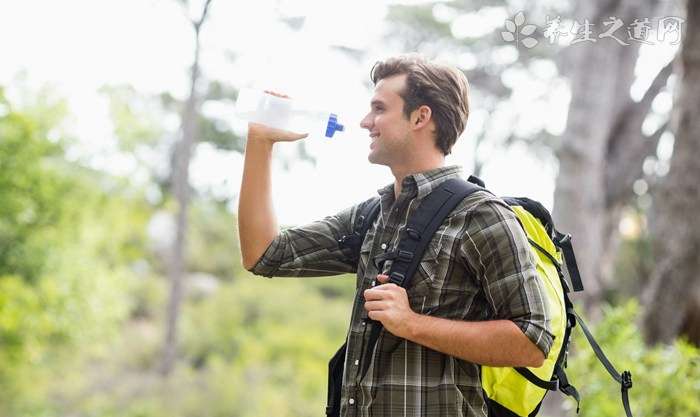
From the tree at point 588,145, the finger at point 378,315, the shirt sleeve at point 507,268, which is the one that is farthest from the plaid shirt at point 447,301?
the tree at point 588,145

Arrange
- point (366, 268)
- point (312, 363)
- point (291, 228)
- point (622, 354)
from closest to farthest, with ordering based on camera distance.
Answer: point (366, 268), point (291, 228), point (622, 354), point (312, 363)

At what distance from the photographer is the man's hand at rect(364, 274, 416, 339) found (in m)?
2.04

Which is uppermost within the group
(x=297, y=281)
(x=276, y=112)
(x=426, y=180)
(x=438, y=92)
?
(x=438, y=92)

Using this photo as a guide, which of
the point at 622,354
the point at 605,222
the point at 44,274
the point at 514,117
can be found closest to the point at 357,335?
the point at 622,354

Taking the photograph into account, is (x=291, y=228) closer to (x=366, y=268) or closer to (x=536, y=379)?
(x=366, y=268)

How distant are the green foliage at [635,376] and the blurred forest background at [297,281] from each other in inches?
0.5

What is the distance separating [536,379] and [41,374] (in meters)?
13.7

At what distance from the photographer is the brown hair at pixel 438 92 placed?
7.38 ft

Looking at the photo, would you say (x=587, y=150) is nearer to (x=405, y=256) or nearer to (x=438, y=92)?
(x=438, y=92)

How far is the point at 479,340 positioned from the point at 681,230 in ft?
17.1

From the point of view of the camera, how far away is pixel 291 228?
2.48 metres

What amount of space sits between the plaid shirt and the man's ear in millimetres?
125

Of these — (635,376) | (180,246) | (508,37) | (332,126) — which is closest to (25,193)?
(180,246)

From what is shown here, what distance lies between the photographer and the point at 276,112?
2389 mm
